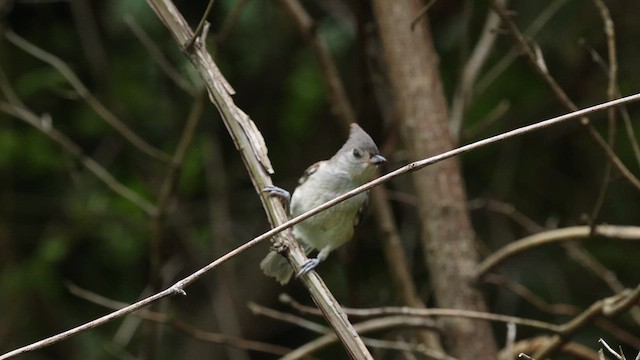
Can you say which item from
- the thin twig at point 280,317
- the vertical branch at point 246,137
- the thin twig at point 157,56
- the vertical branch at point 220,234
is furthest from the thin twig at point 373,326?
the vertical branch at point 220,234

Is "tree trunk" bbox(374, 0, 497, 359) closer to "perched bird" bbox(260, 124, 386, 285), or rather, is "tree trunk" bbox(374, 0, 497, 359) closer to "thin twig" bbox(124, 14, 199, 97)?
"perched bird" bbox(260, 124, 386, 285)

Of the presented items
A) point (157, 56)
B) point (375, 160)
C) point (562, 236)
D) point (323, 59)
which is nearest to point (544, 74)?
point (562, 236)

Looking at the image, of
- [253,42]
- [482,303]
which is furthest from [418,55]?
[253,42]

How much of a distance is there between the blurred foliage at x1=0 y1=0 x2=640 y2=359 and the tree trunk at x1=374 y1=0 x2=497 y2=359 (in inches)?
48.8

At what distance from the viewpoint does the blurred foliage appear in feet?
15.2

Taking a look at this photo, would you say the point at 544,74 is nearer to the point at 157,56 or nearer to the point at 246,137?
the point at 246,137

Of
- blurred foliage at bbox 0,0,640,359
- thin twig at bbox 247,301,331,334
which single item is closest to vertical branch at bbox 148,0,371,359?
thin twig at bbox 247,301,331,334

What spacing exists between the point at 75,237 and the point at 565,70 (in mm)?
2621

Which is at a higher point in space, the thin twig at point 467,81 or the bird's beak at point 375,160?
the thin twig at point 467,81

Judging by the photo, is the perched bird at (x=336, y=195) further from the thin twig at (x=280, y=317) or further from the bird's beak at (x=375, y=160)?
the thin twig at (x=280, y=317)

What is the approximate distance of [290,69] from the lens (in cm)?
493

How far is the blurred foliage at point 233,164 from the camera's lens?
464cm

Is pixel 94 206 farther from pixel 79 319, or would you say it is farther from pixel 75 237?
pixel 79 319

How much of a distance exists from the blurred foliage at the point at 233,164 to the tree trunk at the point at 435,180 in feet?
4.06
